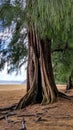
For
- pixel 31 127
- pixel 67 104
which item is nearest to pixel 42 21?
pixel 31 127

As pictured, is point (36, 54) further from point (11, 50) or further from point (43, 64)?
point (11, 50)

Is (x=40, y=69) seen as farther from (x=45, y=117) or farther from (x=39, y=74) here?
(x=45, y=117)

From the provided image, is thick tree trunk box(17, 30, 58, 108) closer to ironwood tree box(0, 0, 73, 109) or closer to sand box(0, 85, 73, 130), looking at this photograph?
ironwood tree box(0, 0, 73, 109)

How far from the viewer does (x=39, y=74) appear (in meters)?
8.85

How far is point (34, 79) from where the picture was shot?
8.74 meters

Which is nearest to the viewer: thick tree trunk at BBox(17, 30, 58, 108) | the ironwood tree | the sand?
the sand

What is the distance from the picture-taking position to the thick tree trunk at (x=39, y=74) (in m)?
8.59

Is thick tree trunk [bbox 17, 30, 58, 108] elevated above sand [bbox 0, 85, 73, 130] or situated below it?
above

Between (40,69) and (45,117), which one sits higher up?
(40,69)

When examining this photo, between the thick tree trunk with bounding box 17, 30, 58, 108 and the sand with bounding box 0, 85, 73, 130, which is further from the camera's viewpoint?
the thick tree trunk with bounding box 17, 30, 58, 108

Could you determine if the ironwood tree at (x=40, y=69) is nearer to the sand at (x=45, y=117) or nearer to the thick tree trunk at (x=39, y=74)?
the thick tree trunk at (x=39, y=74)

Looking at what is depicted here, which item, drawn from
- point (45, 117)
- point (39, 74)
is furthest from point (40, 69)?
point (45, 117)

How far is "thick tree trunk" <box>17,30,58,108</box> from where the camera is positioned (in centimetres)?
859

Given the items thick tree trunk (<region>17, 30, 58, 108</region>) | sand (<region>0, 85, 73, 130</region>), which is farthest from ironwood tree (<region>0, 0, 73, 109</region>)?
sand (<region>0, 85, 73, 130</region>)
